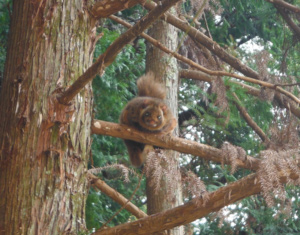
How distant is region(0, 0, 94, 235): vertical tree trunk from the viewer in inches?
109

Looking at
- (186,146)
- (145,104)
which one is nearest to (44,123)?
(186,146)

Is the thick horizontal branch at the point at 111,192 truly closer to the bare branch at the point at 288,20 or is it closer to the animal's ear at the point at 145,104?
the animal's ear at the point at 145,104

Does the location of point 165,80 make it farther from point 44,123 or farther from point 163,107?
point 44,123

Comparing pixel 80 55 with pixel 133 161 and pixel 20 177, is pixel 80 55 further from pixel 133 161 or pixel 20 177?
pixel 133 161

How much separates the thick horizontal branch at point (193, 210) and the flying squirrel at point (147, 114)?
1.93 m

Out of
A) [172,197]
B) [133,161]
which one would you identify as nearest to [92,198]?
[133,161]

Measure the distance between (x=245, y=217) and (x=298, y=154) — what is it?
14.8ft

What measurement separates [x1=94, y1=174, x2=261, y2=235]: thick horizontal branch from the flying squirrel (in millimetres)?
1932

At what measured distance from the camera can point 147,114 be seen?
4969 mm

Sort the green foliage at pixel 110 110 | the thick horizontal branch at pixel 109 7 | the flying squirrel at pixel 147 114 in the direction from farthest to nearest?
1. the green foliage at pixel 110 110
2. the flying squirrel at pixel 147 114
3. the thick horizontal branch at pixel 109 7

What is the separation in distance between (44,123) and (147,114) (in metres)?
2.15

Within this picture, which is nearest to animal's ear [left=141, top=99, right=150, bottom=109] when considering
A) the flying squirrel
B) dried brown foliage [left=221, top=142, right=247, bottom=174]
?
the flying squirrel

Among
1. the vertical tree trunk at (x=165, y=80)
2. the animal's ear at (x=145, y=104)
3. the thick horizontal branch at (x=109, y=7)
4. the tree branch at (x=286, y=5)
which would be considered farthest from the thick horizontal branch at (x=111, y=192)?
the tree branch at (x=286, y=5)

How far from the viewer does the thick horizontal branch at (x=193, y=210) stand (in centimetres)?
281
